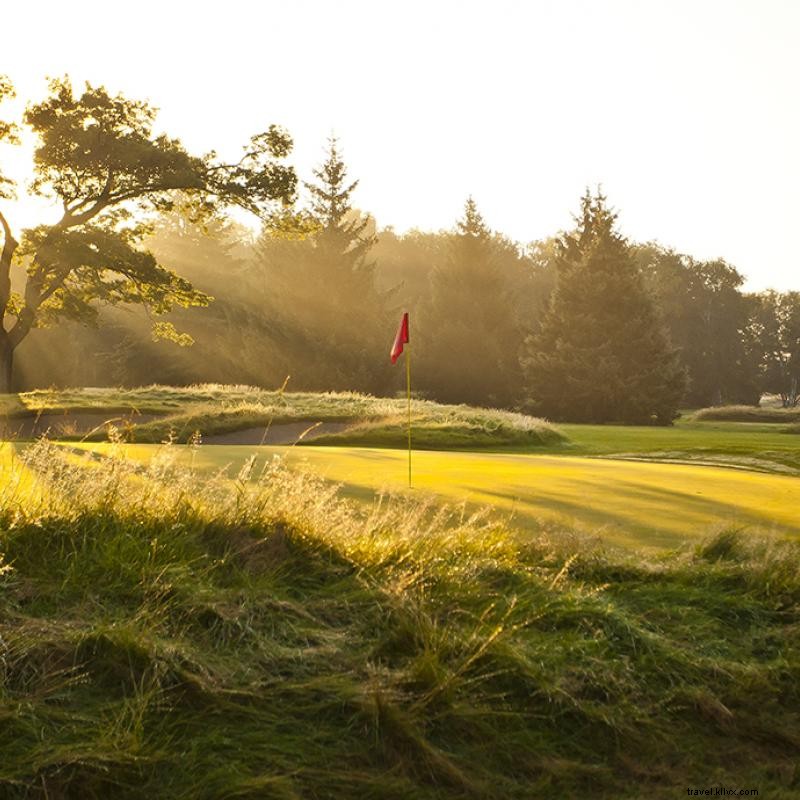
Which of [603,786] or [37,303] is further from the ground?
[37,303]

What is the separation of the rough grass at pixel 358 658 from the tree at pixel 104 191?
19731 mm

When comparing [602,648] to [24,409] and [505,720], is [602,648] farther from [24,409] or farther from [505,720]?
[24,409]

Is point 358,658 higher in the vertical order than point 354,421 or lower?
lower

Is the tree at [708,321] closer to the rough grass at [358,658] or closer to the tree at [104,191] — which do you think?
the tree at [104,191]

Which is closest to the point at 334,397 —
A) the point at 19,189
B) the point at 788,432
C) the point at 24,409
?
the point at 24,409

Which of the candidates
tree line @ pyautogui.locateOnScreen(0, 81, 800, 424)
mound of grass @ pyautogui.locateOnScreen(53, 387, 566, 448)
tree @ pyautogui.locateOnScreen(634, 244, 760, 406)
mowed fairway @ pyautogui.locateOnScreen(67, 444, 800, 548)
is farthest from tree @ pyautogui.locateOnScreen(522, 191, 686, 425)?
mowed fairway @ pyautogui.locateOnScreen(67, 444, 800, 548)

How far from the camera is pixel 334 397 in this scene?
2595 cm

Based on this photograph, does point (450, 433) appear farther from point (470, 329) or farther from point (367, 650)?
point (470, 329)

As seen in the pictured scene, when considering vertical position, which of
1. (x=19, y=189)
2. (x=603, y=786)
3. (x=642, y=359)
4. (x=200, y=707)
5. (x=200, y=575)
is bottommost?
(x=603, y=786)

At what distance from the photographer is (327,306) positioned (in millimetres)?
42469

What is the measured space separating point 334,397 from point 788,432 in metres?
15.9

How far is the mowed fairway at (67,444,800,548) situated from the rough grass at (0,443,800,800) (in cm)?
130

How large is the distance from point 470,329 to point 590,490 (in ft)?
119

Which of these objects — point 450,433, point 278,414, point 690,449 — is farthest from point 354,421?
point 690,449
